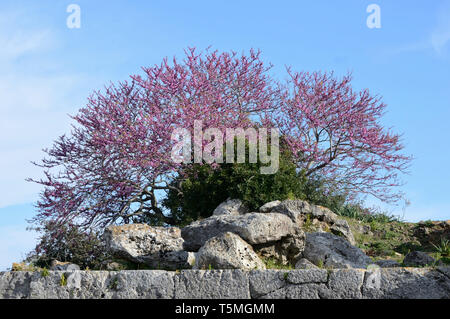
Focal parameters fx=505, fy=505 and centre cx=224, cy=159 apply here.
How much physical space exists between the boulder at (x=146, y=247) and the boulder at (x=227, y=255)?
1245 millimetres

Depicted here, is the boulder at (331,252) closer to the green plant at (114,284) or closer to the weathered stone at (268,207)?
the weathered stone at (268,207)

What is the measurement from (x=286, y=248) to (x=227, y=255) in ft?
6.24

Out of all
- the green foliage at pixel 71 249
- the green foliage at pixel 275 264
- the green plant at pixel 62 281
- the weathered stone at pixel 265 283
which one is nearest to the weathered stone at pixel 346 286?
the weathered stone at pixel 265 283

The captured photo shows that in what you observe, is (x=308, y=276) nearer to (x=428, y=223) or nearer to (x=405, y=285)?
(x=405, y=285)

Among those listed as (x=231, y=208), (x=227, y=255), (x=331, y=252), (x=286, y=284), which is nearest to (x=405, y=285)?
(x=286, y=284)

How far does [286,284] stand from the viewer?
7.18 metres

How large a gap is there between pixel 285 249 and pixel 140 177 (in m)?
6.59

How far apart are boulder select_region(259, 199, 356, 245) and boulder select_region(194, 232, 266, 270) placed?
8.33ft

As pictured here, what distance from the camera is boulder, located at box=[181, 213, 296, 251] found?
8.52m

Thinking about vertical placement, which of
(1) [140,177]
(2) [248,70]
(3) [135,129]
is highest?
(2) [248,70]

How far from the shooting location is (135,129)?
47.7 ft
